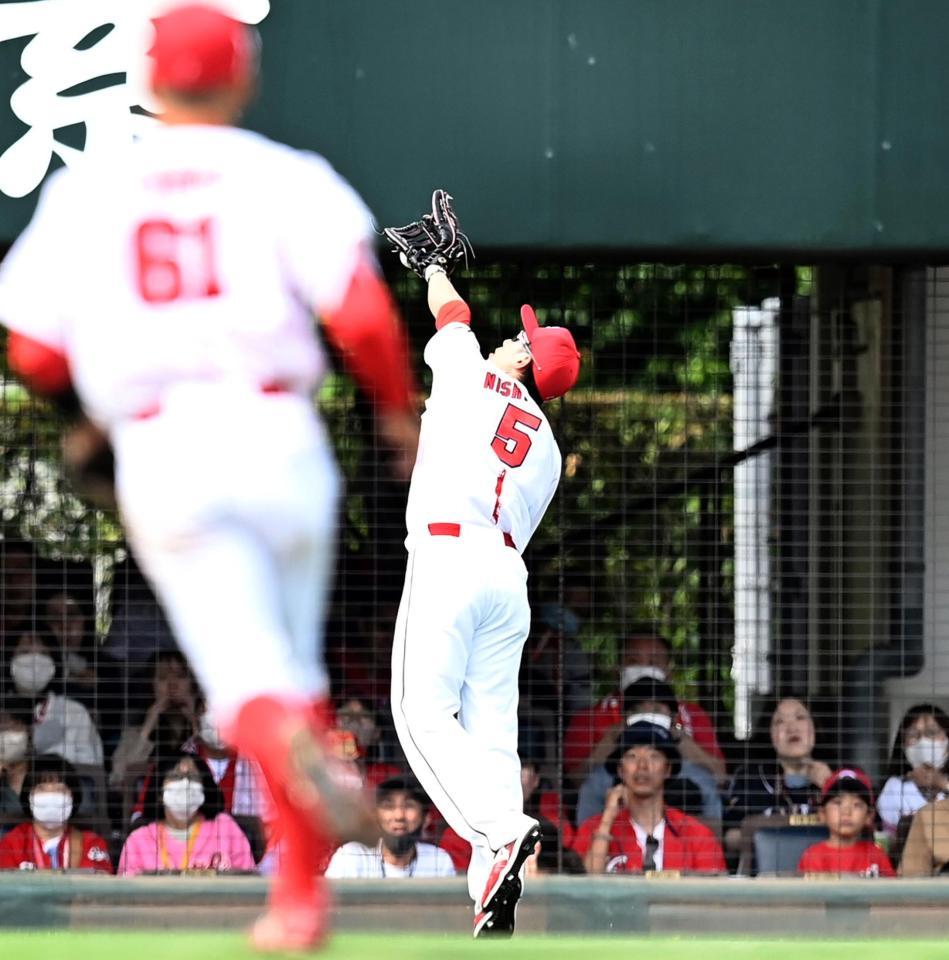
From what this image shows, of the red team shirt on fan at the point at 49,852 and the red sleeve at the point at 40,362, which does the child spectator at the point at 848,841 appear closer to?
the red team shirt on fan at the point at 49,852

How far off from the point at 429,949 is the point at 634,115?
3.47 metres

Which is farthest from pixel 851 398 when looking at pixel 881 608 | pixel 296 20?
pixel 296 20

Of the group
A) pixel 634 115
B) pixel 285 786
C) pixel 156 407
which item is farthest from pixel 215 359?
pixel 634 115

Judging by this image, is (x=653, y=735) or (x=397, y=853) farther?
(x=653, y=735)

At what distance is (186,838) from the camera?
6371mm

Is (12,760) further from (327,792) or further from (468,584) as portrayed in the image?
(327,792)

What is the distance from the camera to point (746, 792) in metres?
6.75

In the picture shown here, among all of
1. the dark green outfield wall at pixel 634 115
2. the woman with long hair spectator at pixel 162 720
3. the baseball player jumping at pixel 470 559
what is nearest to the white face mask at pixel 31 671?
the woman with long hair spectator at pixel 162 720

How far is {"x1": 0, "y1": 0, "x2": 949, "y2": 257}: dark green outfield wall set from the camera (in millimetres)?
5914

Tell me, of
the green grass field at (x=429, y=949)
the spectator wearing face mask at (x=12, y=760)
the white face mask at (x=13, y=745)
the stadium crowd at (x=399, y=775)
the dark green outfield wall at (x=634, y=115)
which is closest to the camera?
the green grass field at (x=429, y=949)

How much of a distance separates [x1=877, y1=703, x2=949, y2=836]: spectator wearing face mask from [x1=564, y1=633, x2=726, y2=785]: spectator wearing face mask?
0.64 metres

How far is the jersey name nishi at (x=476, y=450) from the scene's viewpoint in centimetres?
503

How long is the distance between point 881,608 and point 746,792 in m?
1.10

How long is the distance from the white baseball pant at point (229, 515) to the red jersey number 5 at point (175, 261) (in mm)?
157
